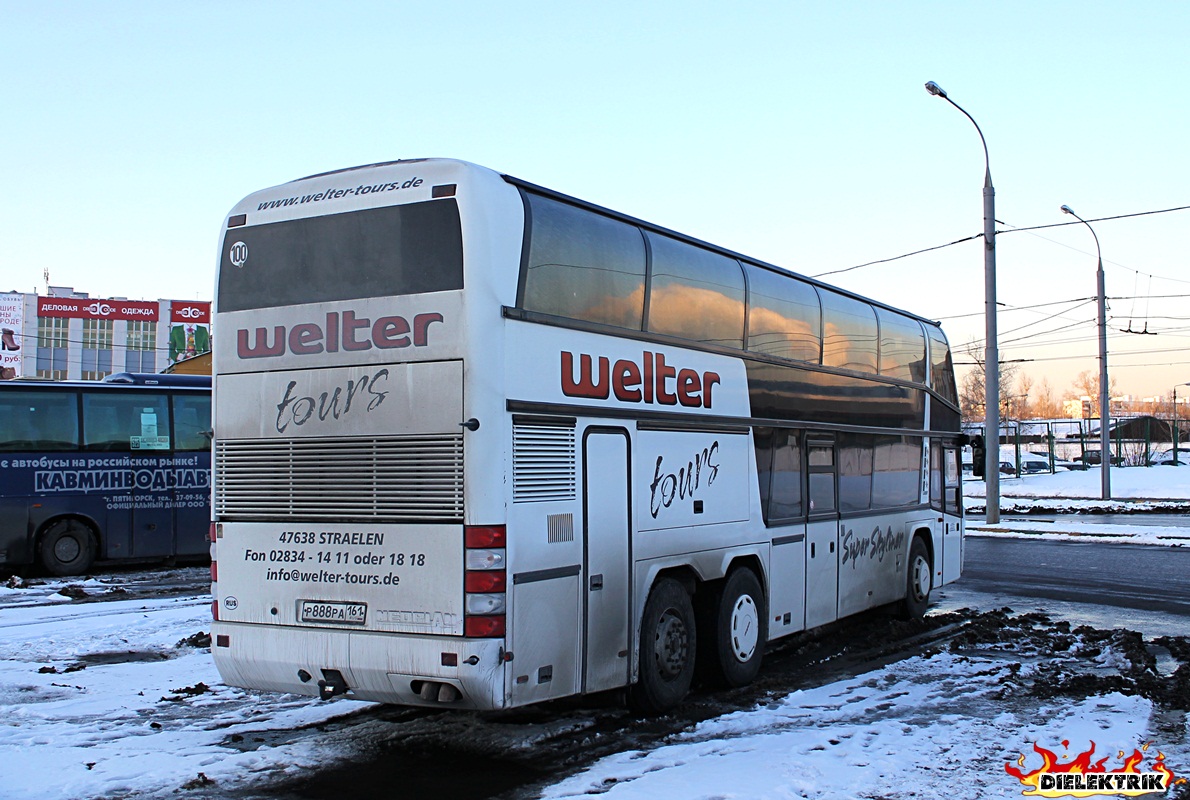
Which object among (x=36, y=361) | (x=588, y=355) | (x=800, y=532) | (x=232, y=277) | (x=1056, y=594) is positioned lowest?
(x=1056, y=594)

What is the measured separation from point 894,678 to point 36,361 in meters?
97.0

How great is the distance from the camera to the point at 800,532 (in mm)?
10297

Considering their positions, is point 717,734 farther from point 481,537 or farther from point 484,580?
point 481,537

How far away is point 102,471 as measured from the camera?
17672mm

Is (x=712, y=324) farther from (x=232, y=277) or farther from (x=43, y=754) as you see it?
(x=43, y=754)

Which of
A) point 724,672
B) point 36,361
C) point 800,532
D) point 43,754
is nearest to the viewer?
point 43,754

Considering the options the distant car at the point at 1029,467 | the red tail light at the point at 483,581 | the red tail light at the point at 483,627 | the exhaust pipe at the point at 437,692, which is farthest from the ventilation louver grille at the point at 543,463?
the distant car at the point at 1029,467

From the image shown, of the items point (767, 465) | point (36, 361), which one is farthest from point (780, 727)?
point (36, 361)

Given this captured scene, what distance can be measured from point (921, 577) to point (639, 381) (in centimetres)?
673

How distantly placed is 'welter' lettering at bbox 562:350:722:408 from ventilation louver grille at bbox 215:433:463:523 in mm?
1098

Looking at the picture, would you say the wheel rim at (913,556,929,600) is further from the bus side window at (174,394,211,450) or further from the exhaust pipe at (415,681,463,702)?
the bus side window at (174,394,211,450)

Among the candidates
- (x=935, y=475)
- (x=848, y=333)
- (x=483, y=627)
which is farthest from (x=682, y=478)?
(x=935, y=475)

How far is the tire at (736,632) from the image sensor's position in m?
8.73

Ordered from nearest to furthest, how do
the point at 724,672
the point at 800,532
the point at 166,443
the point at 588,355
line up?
the point at 588,355 → the point at 724,672 → the point at 800,532 → the point at 166,443
